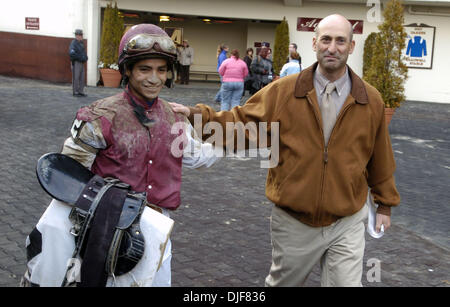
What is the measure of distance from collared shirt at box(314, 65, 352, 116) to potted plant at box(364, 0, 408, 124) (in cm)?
1093

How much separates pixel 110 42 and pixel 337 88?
1897cm

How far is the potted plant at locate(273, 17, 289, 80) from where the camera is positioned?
2277cm

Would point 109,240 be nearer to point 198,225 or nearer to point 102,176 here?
point 102,176

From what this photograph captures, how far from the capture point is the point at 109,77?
21609 millimetres

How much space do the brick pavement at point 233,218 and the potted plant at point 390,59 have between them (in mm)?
1564

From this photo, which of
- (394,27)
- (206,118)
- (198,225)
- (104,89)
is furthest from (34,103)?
(206,118)

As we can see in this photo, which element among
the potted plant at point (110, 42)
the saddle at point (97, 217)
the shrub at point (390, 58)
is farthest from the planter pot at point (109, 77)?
the saddle at point (97, 217)

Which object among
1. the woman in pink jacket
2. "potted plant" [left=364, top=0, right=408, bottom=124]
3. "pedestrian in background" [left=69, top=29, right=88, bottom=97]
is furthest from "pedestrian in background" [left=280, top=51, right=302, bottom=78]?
"pedestrian in background" [left=69, top=29, right=88, bottom=97]

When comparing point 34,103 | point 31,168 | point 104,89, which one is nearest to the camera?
point 31,168

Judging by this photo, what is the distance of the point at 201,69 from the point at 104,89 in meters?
8.46

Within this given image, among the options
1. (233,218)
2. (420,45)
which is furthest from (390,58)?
(420,45)

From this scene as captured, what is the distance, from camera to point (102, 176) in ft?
9.93

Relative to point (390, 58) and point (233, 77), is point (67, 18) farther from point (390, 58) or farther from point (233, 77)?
point (390, 58)

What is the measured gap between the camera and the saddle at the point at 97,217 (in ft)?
8.75
